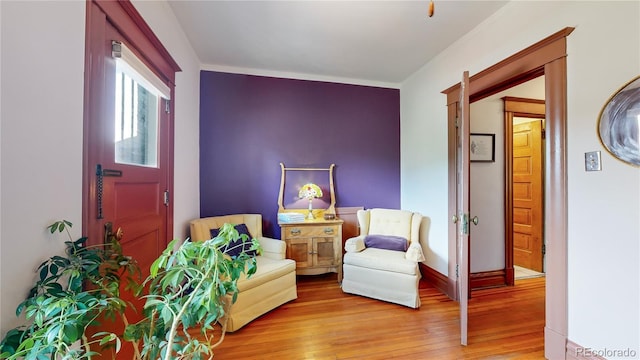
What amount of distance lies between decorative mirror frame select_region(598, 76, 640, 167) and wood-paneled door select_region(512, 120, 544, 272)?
212 cm

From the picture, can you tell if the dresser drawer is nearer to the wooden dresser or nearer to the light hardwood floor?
the wooden dresser

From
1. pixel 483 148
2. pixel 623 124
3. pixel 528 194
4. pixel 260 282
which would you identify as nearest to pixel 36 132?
pixel 260 282

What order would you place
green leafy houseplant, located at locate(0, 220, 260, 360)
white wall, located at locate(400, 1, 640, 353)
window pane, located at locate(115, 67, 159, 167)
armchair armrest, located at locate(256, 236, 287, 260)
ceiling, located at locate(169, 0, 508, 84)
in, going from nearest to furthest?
green leafy houseplant, located at locate(0, 220, 260, 360) < white wall, located at locate(400, 1, 640, 353) < window pane, located at locate(115, 67, 159, 167) < ceiling, located at locate(169, 0, 508, 84) < armchair armrest, located at locate(256, 236, 287, 260)

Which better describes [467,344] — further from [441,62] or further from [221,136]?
[221,136]

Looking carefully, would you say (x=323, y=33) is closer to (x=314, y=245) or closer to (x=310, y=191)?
(x=310, y=191)

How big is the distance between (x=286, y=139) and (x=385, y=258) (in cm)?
194

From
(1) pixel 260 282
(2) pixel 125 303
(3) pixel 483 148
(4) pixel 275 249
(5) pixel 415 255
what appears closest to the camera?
(2) pixel 125 303

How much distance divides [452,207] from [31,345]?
292cm

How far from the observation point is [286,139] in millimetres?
3389

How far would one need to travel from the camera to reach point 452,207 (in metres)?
2.62

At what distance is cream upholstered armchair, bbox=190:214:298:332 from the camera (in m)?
2.11

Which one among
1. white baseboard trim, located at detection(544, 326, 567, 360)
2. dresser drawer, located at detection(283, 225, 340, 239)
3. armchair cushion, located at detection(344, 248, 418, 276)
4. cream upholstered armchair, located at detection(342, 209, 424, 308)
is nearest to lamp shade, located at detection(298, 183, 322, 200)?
dresser drawer, located at detection(283, 225, 340, 239)

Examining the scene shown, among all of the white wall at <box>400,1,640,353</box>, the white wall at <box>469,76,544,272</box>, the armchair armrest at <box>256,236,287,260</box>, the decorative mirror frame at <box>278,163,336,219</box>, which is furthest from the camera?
the decorative mirror frame at <box>278,163,336,219</box>

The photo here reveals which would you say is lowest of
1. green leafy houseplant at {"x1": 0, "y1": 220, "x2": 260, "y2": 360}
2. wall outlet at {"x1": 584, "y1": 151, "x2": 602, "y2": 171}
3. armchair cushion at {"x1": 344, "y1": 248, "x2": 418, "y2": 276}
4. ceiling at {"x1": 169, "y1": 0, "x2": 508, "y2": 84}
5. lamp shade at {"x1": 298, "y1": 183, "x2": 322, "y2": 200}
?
armchair cushion at {"x1": 344, "y1": 248, "x2": 418, "y2": 276}
